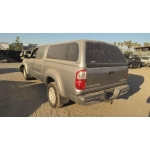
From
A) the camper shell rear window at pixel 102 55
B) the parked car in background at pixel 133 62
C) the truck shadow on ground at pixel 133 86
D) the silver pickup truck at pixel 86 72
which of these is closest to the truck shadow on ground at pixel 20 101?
the silver pickup truck at pixel 86 72

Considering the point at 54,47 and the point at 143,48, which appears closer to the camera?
the point at 54,47

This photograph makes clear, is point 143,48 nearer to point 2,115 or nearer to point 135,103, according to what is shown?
point 135,103

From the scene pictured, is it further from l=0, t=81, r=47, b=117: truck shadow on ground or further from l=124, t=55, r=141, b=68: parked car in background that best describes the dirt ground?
l=124, t=55, r=141, b=68: parked car in background

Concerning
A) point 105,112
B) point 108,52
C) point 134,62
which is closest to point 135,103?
point 105,112

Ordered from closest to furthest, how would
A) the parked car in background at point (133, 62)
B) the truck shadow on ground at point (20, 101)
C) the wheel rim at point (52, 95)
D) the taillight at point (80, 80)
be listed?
1. the taillight at point (80, 80)
2. the truck shadow on ground at point (20, 101)
3. the wheel rim at point (52, 95)
4. the parked car in background at point (133, 62)

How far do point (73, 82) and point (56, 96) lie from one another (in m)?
0.93

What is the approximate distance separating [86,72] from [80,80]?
216mm

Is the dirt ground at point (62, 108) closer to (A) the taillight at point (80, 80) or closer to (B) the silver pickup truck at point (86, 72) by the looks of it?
(B) the silver pickup truck at point (86, 72)

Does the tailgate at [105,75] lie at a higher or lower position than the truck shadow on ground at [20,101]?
higher

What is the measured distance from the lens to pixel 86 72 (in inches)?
102

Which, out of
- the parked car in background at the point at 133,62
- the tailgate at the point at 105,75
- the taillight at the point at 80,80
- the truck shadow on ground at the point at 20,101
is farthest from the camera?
the parked car in background at the point at 133,62

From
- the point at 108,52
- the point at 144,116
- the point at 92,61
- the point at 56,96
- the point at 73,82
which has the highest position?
the point at 108,52

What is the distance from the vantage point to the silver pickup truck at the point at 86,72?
2641mm

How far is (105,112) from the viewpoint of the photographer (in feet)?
11.3
